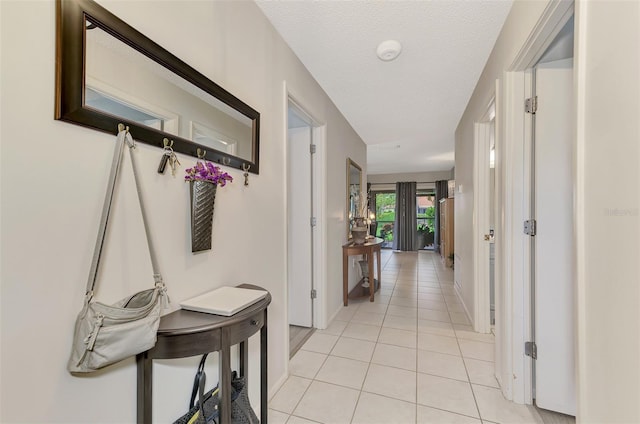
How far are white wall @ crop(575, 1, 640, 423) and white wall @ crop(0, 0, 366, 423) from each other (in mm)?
1435

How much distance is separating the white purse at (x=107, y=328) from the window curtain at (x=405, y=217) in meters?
8.06

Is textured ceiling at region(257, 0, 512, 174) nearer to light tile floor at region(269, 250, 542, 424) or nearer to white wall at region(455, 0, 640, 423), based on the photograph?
white wall at region(455, 0, 640, 423)

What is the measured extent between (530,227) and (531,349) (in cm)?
71

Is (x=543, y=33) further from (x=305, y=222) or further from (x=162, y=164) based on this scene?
(x=305, y=222)

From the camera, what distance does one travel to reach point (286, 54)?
198cm

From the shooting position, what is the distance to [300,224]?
281 cm

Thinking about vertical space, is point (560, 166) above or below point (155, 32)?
below

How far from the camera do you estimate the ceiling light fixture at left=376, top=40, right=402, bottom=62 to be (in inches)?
76.0

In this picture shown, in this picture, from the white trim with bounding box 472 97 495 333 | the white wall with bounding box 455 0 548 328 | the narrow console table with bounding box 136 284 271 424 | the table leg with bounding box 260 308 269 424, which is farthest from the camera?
the white trim with bounding box 472 97 495 333

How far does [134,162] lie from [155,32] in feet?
1.68

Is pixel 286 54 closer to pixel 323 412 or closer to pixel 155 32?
pixel 155 32

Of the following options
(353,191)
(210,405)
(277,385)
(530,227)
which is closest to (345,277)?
(353,191)

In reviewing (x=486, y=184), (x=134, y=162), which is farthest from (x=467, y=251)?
(x=134, y=162)

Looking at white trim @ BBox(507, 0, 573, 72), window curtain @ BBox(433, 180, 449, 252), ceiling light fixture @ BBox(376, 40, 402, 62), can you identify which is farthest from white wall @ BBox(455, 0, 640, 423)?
window curtain @ BBox(433, 180, 449, 252)
